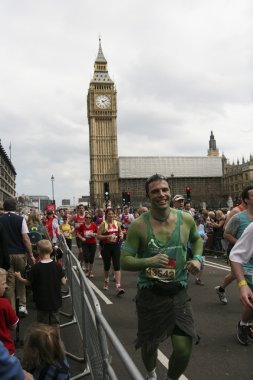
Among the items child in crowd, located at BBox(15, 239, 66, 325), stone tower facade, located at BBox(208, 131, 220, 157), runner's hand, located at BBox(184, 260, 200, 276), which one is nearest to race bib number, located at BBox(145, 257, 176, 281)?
runner's hand, located at BBox(184, 260, 200, 276)

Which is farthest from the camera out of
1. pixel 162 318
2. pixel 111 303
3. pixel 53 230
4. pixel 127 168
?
pixel 127 168

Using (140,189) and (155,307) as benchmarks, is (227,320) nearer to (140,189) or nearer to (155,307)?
(155,307)

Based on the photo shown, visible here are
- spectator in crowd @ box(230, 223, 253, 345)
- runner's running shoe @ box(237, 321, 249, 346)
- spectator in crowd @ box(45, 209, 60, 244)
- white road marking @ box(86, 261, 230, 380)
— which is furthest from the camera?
spectator in crowd @ box(45, 209, 60, 244)

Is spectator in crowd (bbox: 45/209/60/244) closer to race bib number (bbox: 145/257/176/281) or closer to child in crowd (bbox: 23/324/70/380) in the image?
race bib number (bbox: 145/257/176/281)

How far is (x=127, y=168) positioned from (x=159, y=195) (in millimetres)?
115452

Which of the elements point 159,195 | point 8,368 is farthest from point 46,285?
point 8,368

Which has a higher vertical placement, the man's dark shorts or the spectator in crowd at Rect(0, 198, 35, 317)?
the spectator in crowd at Rect(0, 198, 35, 317)

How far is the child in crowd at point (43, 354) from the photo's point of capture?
2619 mm

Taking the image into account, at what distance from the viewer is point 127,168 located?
11869cm

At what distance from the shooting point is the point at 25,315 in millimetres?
6723

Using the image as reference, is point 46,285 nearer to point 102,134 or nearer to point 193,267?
point 193,267

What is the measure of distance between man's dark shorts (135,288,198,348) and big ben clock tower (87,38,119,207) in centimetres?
10987

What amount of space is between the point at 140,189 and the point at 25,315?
4440 inches

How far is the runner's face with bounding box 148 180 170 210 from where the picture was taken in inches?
134
